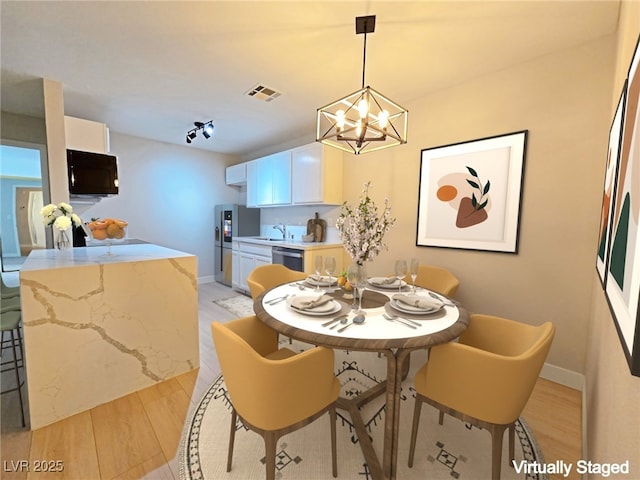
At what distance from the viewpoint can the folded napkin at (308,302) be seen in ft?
5.04

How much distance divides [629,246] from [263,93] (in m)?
3.07

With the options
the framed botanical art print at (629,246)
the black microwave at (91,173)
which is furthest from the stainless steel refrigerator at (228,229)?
the framed botanical art print at (629,246)

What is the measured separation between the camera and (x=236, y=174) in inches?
215

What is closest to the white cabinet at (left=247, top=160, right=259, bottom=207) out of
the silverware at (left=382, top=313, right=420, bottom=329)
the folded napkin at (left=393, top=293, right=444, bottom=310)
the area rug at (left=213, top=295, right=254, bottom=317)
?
the area rug at (left=213, top=295, right=254, bottom=317)

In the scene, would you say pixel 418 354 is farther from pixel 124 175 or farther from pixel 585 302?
pixel 124 175

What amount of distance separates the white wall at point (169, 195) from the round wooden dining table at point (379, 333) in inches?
161

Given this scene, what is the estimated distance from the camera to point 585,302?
2092 mm

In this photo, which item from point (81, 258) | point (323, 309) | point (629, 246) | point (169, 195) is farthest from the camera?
point (169, 195)

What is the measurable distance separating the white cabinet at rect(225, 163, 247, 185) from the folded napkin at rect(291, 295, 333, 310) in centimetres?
418

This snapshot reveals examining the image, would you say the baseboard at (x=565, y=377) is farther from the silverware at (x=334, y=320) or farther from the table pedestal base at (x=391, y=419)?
the silverware at (x=334, y=320)

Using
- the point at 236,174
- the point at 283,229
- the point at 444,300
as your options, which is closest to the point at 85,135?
the point at 236,174

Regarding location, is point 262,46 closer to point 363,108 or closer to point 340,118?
point 340,118

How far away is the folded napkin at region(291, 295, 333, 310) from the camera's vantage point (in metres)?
1.54

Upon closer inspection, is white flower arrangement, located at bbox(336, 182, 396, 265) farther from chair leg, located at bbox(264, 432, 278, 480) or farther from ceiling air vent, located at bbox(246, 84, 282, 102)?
ceiling air vent, located at bbox(246, 84, 282, 102)
